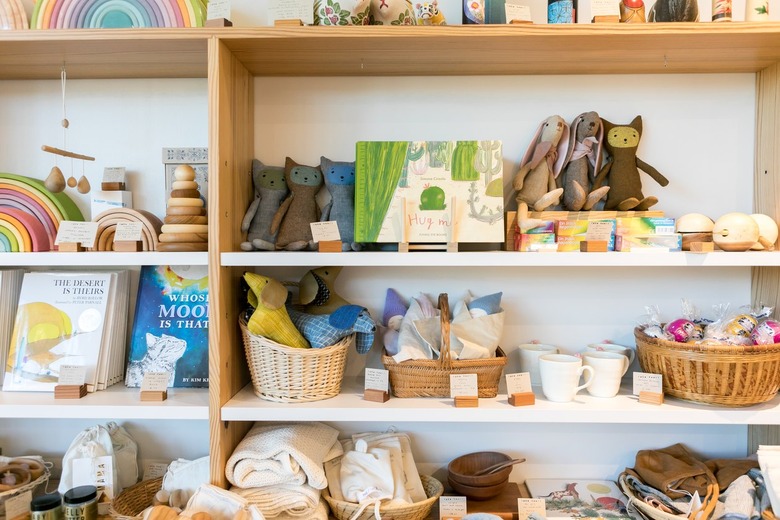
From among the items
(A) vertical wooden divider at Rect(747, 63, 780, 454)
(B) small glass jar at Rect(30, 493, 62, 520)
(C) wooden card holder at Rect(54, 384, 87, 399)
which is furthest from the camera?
(A) vertical wooden divider at Rect(747, 63, 780, 454)

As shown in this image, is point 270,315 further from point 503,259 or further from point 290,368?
point 503,259

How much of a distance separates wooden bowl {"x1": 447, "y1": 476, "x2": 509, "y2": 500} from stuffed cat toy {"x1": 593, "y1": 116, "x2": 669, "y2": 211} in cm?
79

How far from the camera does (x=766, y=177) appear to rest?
57.1 inches

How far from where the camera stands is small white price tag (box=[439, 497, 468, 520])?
1354 millimetres

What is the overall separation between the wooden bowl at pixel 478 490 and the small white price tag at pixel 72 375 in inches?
38.4

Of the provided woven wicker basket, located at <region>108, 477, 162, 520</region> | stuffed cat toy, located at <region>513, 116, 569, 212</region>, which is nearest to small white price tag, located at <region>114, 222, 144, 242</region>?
woven wicker basket, located at <region>108, 477, 162, 520</region>

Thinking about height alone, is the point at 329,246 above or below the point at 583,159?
below

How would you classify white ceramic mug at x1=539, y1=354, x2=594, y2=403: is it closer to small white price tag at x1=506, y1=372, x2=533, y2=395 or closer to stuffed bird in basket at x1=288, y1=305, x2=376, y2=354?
Result: small white price tag at x1=506, y1=372, x2=533, y2=395

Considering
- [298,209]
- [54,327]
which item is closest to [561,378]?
[298,209]

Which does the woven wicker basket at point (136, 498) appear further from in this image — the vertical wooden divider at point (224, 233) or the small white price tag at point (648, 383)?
the small white price tag at point (648, 383)

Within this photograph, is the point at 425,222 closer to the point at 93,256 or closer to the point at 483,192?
the point at 483,192

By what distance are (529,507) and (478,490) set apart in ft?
0.43

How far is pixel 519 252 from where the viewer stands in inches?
51.1

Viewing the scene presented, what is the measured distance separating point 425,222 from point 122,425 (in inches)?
41.5
